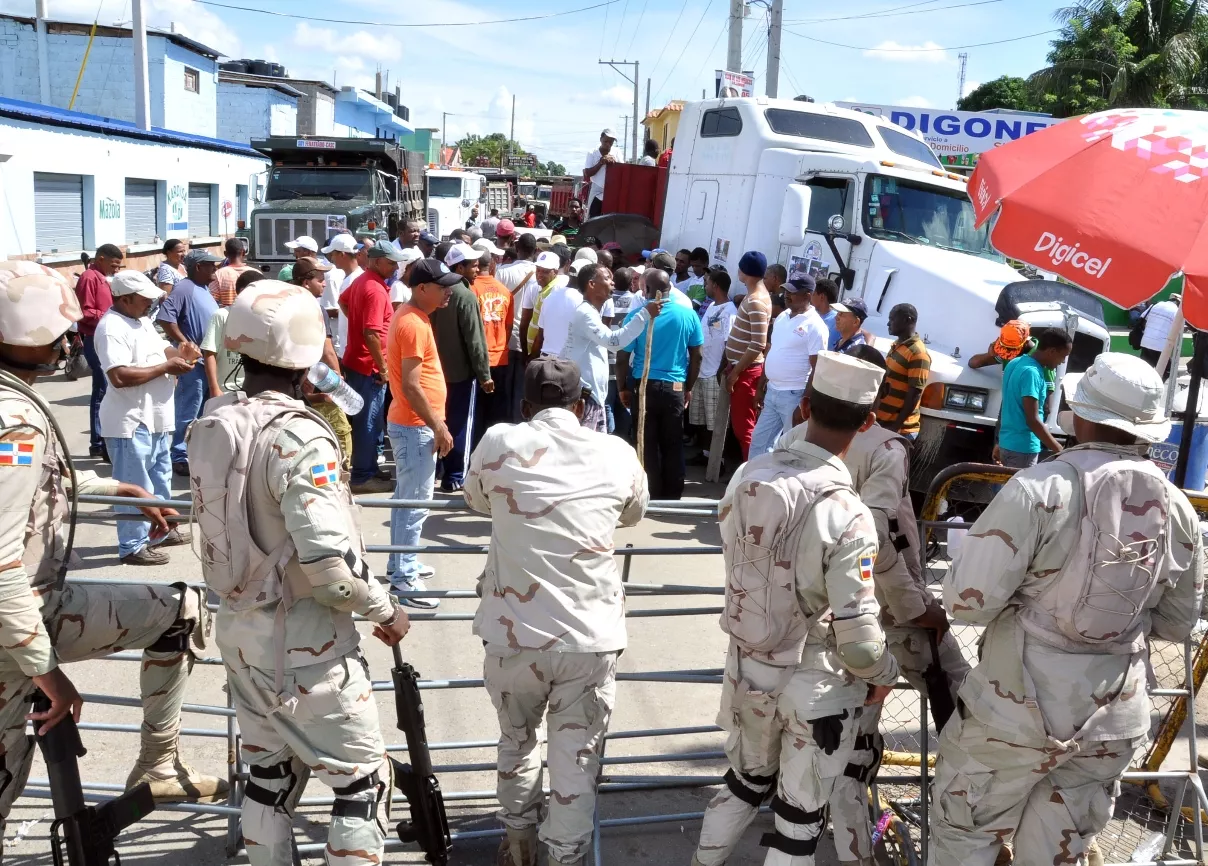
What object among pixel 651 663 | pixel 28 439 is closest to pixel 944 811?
pixel 651 663

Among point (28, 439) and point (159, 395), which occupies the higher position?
point (28, 439)

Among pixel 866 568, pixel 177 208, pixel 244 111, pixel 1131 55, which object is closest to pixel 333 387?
pixel 866 568

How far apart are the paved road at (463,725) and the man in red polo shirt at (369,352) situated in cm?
98

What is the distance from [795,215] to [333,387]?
5.87m

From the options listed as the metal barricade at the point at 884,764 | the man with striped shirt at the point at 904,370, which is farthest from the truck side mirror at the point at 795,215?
the metal barricade at the point at 884,764

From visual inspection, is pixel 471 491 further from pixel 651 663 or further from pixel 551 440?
pixel 651 663

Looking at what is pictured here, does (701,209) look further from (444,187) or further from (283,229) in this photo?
(444,187)

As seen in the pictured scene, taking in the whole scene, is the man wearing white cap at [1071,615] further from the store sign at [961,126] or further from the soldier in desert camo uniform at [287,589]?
the store sign at [961,126]

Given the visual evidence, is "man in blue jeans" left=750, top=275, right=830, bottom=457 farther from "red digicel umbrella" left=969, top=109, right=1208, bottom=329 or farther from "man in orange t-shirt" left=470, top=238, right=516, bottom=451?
"red digicel umbrella" left=969, top=109, right=1208, bottom=329

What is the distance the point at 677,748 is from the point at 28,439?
9.69 ft

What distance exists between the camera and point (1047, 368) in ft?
21.9

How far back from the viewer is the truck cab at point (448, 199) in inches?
1009

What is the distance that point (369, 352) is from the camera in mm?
7785

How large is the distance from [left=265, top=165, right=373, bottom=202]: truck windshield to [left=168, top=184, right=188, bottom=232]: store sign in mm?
5725
